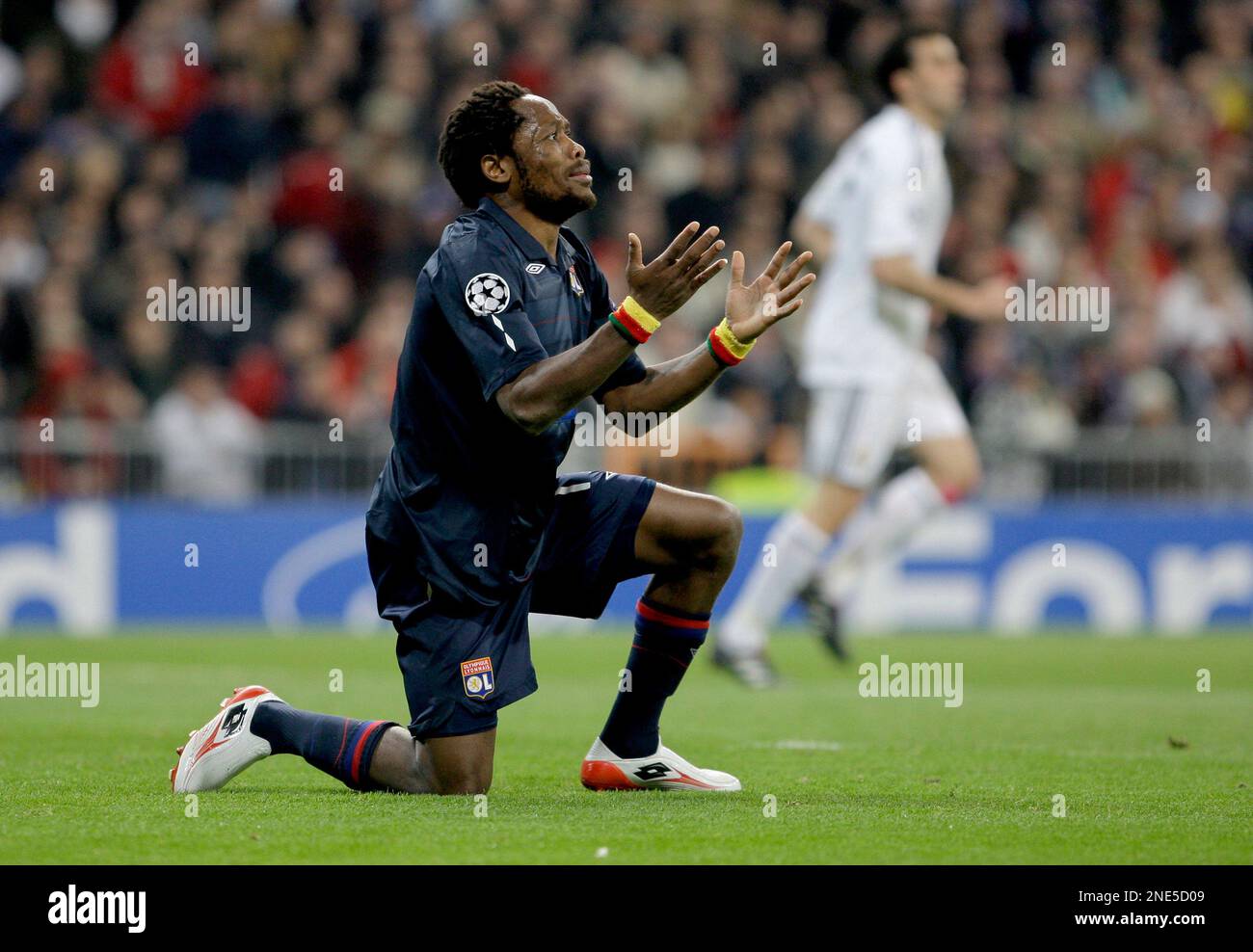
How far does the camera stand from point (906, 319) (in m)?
9.87

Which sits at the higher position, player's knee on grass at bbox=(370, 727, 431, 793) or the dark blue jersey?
the dark blue jersey

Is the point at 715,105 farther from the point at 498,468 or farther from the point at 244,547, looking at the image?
the point at 498,468

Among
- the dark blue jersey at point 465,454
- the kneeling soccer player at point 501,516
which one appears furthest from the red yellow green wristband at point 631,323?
the dark blue jersey at point 465,454

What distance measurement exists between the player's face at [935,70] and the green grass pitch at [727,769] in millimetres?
3071

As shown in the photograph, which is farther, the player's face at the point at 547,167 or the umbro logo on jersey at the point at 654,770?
the umbro logo on jersey at the point at 654,770

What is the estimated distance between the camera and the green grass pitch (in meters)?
4.59

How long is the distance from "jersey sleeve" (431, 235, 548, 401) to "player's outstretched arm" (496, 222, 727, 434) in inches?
2.2

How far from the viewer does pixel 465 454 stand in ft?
18.2

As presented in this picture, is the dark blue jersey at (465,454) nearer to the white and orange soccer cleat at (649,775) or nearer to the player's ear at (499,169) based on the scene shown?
the player's ear at (499,169)

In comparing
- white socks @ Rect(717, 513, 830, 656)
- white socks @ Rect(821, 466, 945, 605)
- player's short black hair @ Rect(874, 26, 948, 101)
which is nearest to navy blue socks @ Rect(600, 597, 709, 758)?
white socks @ Rect(717, 513, 830, 656)

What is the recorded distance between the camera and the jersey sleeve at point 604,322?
5.90m

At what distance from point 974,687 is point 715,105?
8.59m

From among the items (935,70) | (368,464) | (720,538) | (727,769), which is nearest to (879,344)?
(935,70)

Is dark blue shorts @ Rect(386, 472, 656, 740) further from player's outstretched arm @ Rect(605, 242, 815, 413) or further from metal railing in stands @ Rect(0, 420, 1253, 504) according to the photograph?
metal railing in stands @ Rect(0, 420, 1253, 504)
